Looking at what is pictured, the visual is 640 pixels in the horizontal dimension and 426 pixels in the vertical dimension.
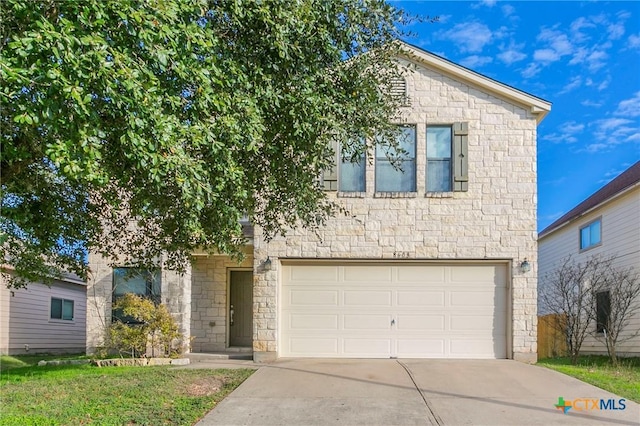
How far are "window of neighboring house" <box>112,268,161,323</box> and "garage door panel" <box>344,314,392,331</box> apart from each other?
4609 mm

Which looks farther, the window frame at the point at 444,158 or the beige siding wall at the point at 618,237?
the beige siding wall at the point at 618,237

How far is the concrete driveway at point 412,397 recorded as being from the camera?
670cm

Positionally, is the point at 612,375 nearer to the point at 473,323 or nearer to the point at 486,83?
the point at 473,323

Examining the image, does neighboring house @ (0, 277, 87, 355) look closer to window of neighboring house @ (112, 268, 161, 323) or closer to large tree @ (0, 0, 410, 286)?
window of neighboring house @ (112, 268, 161, 323)

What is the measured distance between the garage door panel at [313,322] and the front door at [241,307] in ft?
7.63

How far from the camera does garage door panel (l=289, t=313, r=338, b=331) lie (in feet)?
39.2

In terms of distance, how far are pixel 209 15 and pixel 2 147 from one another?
285cm

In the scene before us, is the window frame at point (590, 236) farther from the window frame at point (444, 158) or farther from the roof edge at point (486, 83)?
the window frame at point (444, 158)

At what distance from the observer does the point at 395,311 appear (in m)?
11.9

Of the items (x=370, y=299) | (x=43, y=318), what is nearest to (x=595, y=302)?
(x=370, y=299)

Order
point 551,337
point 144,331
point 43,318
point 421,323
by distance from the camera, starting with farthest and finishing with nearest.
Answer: point 43,318 < point 551,337 < point 421,323 < point 144,331

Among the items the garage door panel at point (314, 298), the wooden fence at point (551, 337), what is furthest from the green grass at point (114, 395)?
the wooden fence at point (551, 337)

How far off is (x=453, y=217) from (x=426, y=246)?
0.87 m

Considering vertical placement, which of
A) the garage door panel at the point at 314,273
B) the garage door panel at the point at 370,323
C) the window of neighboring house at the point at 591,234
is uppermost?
the window of neighboring house at the point at 591,234
